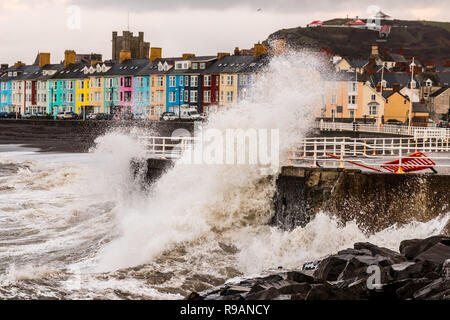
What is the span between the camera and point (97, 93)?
90250 millimetres

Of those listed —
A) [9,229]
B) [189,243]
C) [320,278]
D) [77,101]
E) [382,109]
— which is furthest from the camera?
[77,101]

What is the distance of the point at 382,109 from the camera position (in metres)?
75.6

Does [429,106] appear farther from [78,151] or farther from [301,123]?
[301,123]

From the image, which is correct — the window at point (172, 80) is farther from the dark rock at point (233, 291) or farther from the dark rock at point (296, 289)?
the dark rock at point (296, 289)

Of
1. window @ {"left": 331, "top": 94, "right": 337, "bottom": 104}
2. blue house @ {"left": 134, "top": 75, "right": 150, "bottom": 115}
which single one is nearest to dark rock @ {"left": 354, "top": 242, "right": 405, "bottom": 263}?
window @ {"left": 331, "top": 94, "right": 337, "bottom": 104}

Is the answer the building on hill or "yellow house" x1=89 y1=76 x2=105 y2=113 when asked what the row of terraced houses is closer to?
"yellow house" x1=89 y1=76 x2=105 y2=113

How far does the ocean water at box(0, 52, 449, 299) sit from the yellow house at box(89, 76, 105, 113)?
211ft

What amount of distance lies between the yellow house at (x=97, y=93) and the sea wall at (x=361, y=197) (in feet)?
241

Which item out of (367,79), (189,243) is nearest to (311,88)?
(189,243)

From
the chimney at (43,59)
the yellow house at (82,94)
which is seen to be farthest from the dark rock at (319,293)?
the chimney at (43,59)

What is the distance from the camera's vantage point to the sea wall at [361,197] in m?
16.1

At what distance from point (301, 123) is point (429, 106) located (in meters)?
85.0

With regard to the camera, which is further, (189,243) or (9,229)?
(9,229)

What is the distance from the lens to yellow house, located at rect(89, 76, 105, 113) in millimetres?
89312
